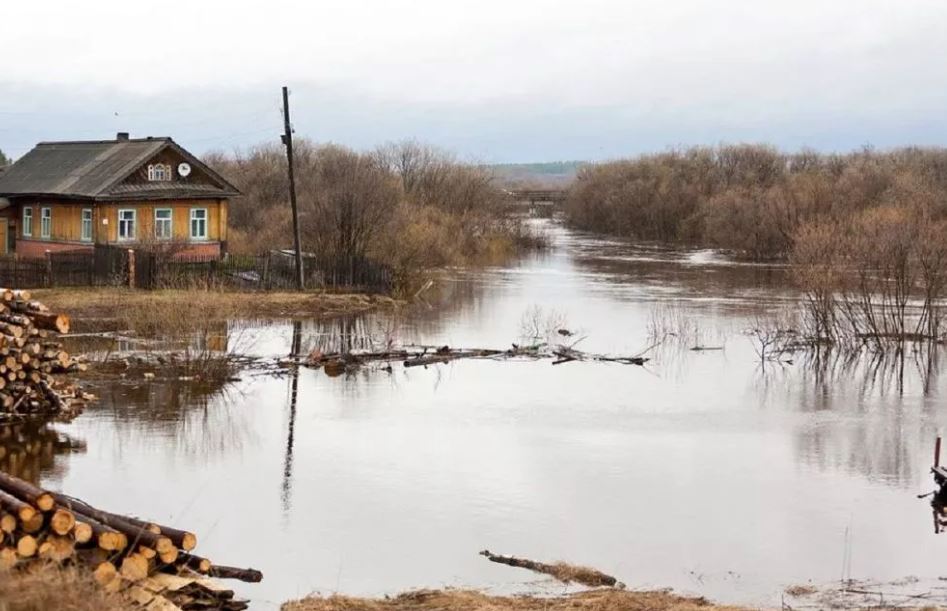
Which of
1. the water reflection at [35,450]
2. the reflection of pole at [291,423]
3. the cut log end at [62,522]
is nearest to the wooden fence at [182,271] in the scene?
the reflection of pole at [291,423]

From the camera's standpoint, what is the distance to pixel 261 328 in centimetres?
3159

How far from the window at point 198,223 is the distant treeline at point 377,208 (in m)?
3.71

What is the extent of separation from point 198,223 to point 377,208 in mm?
6074

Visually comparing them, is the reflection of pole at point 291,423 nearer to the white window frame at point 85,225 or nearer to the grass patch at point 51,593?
the grass patch at point 51,593

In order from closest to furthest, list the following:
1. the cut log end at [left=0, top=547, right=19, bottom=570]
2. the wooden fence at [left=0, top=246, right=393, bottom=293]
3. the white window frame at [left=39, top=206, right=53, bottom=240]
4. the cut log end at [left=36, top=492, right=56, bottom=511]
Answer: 1. the cut log end at [left=0, top=547, right=19, bottom=570]
2. the cut log end at [left=36, top=492, right=56, bottom=511]
3. the wooden fence at [left=0, top=246, right=393, bottom=293]
4. the white window frame at [left=39, top=206, right=53, bottom=240]

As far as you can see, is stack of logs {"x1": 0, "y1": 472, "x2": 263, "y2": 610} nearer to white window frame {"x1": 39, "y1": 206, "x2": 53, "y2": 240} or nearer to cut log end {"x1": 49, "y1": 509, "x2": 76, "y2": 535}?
cut log end {"x1": 49, "y1": 509, "x2": 76, "y2": 535}

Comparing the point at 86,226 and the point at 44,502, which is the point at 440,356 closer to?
the point at 44,502

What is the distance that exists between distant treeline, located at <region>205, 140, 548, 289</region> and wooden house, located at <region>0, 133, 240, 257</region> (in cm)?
393

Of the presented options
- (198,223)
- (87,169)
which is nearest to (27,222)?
(87,169)

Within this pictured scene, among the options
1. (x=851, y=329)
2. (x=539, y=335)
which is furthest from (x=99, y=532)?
(x=851, y=329)

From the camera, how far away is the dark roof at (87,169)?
40.0 m

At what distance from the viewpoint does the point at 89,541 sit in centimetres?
922

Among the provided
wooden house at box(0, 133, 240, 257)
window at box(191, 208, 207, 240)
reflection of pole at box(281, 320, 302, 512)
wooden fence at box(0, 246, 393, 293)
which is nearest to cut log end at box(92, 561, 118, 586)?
reflection of pole at box(281, 320, 302, 512)

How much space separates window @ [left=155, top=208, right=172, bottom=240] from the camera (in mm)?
40812
